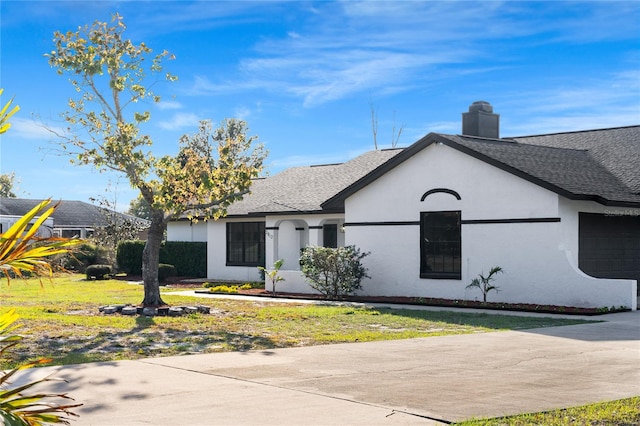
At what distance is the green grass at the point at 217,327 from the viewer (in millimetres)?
13859

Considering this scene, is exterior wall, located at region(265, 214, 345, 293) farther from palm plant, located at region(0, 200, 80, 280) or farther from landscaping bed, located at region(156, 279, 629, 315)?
palm plant, located at region(0, 200, 80, 280)

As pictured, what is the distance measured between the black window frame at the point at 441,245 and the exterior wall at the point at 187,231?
15743 mm

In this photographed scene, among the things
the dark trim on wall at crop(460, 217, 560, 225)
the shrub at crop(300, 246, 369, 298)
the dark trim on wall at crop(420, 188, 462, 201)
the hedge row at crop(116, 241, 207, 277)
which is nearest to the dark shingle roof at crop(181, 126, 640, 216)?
the dark trim on wall at crop(460, 217, 560, 225)

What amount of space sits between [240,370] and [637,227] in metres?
17.9

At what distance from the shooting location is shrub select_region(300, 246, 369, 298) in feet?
86.0

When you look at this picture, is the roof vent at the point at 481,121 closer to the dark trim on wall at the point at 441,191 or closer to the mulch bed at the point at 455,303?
the dark trim on wall at the point at 441,191

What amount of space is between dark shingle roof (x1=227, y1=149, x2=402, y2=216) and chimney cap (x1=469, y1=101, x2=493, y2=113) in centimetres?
377

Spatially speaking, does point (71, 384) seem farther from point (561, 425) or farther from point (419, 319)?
point (419, 319)

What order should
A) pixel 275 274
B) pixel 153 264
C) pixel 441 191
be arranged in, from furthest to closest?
pixel 275 274
pixel 441 191
pixel 153 264

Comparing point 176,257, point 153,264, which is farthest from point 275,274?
point 176,257

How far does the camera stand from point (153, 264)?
21859mm

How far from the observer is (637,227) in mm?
25469

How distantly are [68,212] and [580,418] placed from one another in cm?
6375

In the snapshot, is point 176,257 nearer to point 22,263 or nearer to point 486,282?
point 486,282
